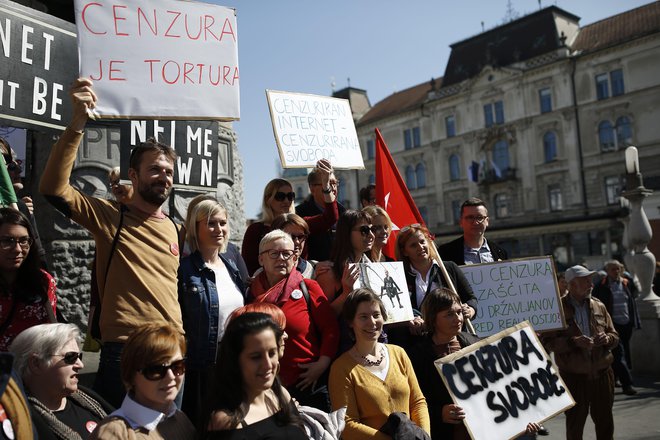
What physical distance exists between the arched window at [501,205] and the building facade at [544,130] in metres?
0.07

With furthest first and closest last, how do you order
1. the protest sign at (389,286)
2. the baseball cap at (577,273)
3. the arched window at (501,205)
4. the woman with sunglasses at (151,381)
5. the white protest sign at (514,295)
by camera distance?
the arched window at (501,205) < the baseball cap at (577,273) < the white protest sign at (514,295) < the protest sign at (389,286) < the woman with sunglasses at (151,381)

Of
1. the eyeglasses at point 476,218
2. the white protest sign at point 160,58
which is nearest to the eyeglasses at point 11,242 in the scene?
the white protest sign at point 160,58

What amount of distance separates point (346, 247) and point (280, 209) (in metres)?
0.67

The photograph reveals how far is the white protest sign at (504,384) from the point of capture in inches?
130

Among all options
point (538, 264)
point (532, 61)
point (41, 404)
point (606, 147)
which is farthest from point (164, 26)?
point (532, 61)

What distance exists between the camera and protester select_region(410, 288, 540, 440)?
134 inches

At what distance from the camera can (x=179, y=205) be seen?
548cm

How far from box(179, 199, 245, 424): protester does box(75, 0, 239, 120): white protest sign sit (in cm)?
73

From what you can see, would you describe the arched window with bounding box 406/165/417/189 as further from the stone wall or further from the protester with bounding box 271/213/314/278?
the protester with bounding box 271/213/314/278

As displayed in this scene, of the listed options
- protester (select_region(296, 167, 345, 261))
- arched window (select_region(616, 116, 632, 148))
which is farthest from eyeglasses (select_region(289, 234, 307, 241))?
arched window (select_region(616, 116, 632, 148))

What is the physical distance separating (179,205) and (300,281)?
2.53m

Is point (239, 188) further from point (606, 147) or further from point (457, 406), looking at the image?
point (606, 147)

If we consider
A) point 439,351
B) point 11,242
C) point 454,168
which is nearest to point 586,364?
point 439,351

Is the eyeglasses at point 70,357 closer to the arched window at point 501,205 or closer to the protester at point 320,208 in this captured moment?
the protester at point 320,208
